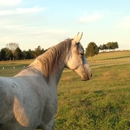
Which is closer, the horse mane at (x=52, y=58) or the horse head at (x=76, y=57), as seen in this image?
the horse mane at (x=52, y=58)

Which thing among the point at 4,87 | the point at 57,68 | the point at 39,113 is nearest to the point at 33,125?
the point at 39,113

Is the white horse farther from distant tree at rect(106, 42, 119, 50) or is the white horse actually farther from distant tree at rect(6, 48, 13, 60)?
distant tree at rect(106, 42, 119, 50)

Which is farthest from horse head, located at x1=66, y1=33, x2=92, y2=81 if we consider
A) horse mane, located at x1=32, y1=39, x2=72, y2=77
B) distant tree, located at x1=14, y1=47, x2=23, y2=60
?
distant tree, located at x1=14, y1=47, x2=23, y2=60

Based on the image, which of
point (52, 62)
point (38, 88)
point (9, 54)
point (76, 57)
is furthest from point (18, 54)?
point (38, 88)

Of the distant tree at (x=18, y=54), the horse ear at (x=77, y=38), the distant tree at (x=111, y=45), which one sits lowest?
the horse ear at (x=77, y=38)

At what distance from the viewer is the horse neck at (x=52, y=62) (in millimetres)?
4594

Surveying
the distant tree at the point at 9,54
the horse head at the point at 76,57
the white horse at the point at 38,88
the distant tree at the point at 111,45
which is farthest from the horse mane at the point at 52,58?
the distant tree at the point at 111,45

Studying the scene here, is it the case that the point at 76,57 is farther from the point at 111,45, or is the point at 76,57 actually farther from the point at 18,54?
the point at 111,45

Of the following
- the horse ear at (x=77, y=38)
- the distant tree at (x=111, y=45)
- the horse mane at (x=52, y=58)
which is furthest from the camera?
the distant tree at (x=111, y=45)

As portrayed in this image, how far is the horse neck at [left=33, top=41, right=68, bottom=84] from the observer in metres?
4.59

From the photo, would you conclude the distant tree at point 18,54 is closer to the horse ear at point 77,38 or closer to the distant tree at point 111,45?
the distant tree at point 111,45

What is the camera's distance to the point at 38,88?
4199 millimetres

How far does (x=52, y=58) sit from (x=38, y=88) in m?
0.77

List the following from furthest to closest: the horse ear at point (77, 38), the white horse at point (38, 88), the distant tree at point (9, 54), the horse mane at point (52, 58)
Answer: the distant tree at point (9, 54)
the horse ear at point (77, 38)
the horse mane at point (52, 58)
the white horse at point (38, 88)
